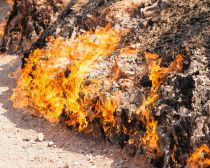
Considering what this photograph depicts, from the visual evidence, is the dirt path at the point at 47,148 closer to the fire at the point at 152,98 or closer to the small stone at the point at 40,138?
the small stone at the point at 40,138

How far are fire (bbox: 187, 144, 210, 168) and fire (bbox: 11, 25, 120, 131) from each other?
3.15 metres

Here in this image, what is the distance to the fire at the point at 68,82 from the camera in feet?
41.0

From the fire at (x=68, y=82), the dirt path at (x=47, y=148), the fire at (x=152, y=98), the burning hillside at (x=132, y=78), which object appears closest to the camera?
the burning hillside at (x=132, y=78)

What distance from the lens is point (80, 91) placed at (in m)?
13.0

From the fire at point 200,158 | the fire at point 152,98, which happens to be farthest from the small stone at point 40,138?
the fire at point 200,158

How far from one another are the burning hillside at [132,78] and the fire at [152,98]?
28mm

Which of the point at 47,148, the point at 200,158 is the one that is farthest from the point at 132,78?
the point at 200,158

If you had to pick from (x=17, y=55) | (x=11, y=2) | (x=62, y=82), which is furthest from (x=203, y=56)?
(x=11, y=2)

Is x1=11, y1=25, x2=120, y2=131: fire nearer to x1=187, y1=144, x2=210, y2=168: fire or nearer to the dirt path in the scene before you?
the dirt path

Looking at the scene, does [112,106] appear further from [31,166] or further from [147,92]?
[31,166]

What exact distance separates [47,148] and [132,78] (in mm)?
3634

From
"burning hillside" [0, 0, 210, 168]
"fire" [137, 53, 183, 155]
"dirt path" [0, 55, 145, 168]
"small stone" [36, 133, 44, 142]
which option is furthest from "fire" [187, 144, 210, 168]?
"small stone" [36, 133, 44, 142]

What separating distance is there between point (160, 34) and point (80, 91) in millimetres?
3524

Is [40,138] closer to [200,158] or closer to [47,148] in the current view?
[47,148]
